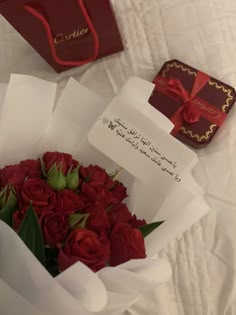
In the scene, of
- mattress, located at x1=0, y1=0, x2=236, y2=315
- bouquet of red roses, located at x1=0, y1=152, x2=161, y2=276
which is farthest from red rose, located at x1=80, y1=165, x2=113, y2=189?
mattress, located at x1=0, y1=0, x2=236, y2=315

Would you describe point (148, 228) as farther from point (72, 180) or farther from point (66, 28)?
point (66, 28)

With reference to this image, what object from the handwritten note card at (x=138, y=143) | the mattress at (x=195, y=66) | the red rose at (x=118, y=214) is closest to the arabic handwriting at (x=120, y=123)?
the handwritten note card at (x=138, y=143)

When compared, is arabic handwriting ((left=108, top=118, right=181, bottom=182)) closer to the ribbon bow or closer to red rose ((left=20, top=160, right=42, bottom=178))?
red rose ((left=20, top=160, right=42, bottom=178))

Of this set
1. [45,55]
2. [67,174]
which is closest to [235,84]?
[45,55]

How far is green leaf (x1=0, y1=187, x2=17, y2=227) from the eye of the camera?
458 mm

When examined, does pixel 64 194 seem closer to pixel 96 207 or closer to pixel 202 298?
pixel 96 207

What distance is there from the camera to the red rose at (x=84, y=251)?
0.43 m

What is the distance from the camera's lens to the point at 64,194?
0.46 m

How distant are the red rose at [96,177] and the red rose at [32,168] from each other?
0.16ft

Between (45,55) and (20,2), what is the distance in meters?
0.14

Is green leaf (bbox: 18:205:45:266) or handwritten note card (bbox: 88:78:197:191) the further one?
handwritten note card (bbox: 88:78:197:191)

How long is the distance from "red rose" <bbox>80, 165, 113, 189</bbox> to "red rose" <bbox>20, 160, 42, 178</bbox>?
0.16 feet

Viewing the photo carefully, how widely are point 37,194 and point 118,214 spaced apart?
0.09 m

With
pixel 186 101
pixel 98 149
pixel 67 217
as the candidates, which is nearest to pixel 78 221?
pixel 67 217
